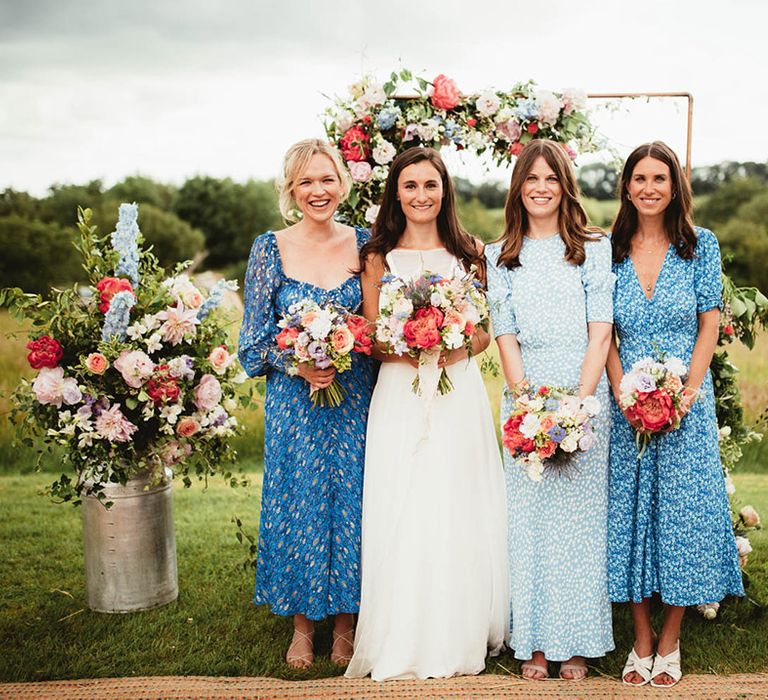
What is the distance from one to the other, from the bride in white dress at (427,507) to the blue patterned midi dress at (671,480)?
592 millimetres

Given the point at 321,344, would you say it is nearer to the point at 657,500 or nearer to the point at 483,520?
the point at 483,520

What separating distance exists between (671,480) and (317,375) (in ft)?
5.55

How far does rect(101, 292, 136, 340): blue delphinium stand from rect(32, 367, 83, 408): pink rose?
29 centimetres

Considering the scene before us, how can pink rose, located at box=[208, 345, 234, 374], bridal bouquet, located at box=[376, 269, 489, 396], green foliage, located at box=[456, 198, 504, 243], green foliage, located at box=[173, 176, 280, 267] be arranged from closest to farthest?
bridal bouquet, located at box=[376, 269, 489, 396] < pink rose, located at box=[208, 345, 234, 374] < green foliage, located at box=[456, 198, 504, 243] < green foliage, located at box=[173, 176, 280, 267]

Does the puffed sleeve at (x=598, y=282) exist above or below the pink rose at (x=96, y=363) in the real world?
above

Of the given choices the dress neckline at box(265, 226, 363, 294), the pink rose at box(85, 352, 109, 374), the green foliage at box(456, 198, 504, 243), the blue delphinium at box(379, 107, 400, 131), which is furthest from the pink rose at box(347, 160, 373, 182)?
the green foliage at box(456, 198, 504, 243)

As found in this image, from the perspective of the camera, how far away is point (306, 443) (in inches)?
159

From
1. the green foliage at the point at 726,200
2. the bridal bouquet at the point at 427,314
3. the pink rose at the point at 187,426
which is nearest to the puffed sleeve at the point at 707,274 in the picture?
the bridal bouquet at the point at 427,314

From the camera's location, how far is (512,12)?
938 centimetres

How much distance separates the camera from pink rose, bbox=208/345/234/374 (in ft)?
14.4

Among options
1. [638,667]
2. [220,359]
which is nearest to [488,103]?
[220,359]

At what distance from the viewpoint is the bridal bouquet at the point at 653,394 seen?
3.53m

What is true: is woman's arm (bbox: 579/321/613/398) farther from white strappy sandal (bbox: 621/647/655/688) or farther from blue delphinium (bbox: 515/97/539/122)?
blue delphinium (bbox: 515/97/539/122)

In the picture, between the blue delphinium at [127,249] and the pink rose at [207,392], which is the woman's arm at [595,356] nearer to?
the pink rose at [207,392]
